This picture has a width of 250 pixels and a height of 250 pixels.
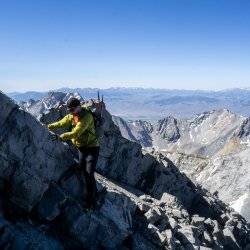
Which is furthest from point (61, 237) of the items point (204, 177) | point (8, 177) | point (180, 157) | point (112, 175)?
point (180, 157)

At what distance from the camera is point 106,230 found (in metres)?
23.7

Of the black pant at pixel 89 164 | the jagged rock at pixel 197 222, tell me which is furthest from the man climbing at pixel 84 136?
the jagged rock at pixel 197 222

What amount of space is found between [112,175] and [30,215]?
19.1 meters

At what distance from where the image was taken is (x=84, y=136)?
2277cm

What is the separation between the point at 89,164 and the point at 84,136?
1.45 meters

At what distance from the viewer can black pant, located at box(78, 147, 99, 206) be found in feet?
75.3

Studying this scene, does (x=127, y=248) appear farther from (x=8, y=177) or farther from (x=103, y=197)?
(x=8, y=177)

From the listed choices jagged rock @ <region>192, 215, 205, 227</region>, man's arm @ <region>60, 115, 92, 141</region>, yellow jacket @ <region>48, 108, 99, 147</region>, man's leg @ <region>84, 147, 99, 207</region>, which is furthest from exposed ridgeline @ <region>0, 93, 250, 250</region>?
jagged rock @ <region>192, 215, 205, 227</region>

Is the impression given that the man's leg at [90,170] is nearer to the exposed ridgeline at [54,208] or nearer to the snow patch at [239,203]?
the exposed ridgeline at [54,208]

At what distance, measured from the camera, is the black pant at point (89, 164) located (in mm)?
22938

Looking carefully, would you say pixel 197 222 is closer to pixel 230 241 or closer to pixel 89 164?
pixel 230 241

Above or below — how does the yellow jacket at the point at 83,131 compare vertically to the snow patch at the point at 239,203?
above

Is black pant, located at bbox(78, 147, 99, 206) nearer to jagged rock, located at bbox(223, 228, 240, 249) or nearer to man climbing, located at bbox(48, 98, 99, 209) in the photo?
man climbing, located at bbox(48, 98, 99, 209)

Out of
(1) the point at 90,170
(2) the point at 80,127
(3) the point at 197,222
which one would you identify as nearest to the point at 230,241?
(3) the point at 197,222
